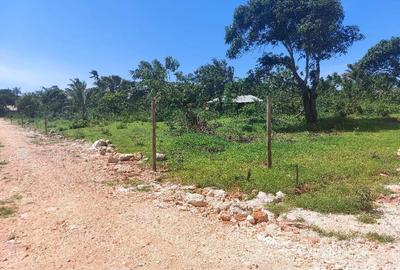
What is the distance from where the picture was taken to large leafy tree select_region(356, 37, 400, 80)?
46000 millimetres

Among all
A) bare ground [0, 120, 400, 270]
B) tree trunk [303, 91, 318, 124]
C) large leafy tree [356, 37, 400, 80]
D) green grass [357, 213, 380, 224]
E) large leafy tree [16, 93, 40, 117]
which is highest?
large leafy tree [356, 37, 400, 80]

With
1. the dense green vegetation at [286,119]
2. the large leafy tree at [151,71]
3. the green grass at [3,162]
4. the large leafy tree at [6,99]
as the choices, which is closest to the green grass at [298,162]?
the dense green vegetation at [286,119]

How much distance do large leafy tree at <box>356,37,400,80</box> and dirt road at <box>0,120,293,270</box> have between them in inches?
1734

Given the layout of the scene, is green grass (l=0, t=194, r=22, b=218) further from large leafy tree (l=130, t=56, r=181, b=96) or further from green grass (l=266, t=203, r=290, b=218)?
large leafy tree (l=130, t=56, r=181, b=96)

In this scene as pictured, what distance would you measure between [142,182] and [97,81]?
2200 inches

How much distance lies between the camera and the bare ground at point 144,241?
19.7ft

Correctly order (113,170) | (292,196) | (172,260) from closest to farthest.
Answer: (172,260) → (292,196) → (113,170)

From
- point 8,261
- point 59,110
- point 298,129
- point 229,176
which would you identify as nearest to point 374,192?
point 229,176

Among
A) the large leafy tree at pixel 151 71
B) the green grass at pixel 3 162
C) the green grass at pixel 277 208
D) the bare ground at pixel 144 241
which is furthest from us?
the large leafy tree at pixel 151 71

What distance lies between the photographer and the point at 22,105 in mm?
67000

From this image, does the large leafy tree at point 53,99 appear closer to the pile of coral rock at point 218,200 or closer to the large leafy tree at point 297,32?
the large leafy tree at point 297,32

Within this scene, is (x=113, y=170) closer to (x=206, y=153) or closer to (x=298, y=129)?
(x=206, y=153)

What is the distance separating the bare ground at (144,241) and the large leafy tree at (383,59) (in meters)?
44.2

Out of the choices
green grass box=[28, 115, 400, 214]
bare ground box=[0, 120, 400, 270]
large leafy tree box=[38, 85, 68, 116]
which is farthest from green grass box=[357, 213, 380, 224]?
large leafy tree box=[38, 85, 68, 116]
